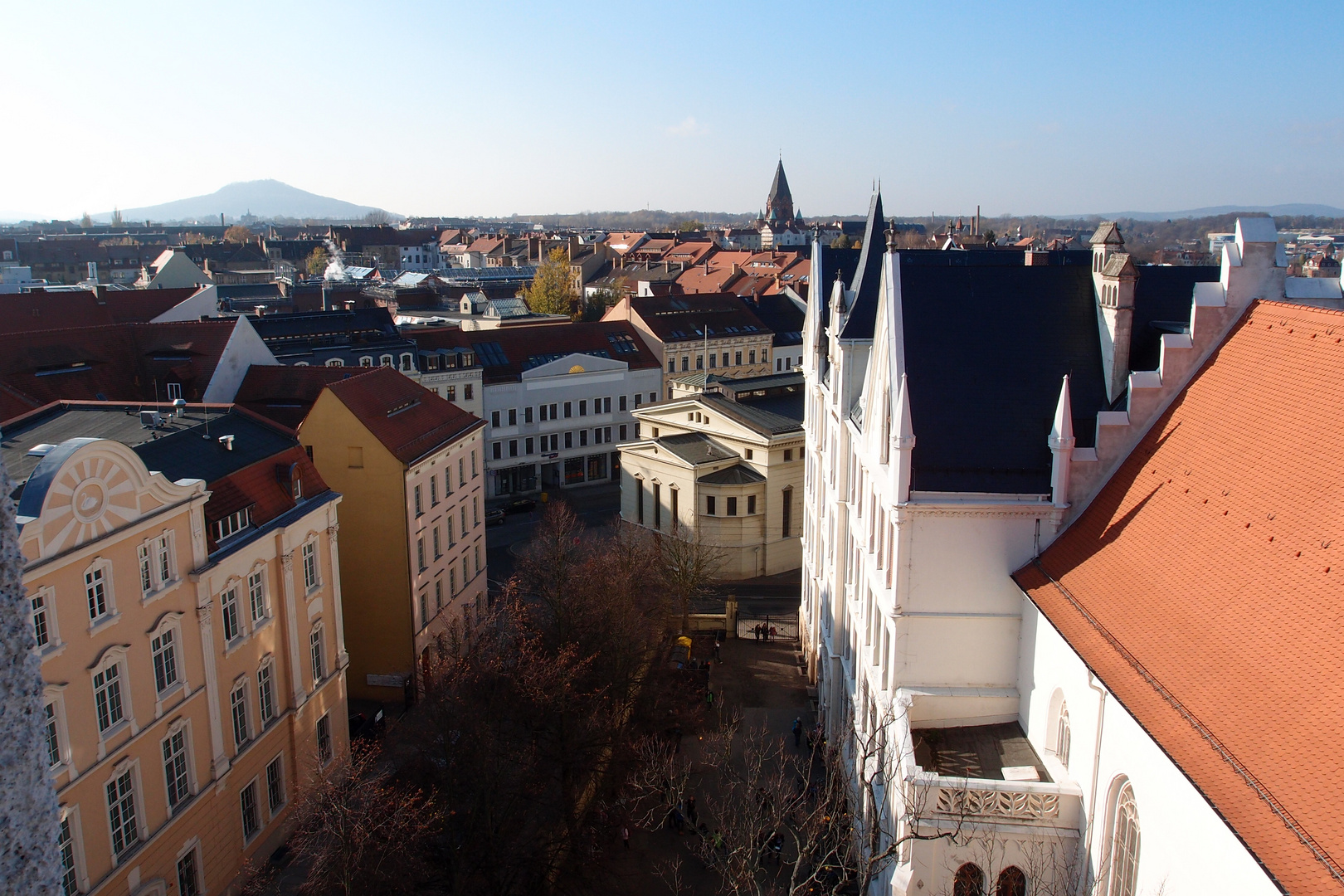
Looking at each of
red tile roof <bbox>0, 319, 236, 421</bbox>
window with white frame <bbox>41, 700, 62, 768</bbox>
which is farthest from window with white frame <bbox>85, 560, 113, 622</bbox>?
red tile roof <bbox>0, 319, 236, 421</bbox>

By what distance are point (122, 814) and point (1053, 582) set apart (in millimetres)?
23127

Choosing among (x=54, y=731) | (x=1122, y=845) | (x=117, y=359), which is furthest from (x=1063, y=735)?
(x=117, y=359)

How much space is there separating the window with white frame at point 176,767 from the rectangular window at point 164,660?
4.06ft

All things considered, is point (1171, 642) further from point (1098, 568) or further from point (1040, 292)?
point (1040, 292)

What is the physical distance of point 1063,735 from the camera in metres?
22.5

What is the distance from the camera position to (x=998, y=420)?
25344 millimetres

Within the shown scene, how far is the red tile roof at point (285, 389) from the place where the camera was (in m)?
47.6

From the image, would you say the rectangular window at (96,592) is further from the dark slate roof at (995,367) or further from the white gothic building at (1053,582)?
the dark slate roof at (995,367)

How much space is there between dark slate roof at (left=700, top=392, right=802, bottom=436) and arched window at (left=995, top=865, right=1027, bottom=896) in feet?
128

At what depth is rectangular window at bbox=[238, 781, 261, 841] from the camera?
1221 inches

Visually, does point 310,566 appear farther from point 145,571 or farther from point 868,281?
point 868,281

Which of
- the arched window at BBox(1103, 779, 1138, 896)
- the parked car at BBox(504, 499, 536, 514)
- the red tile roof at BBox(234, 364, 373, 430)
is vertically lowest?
the parked car at BBox(504, 499, 536, 514)

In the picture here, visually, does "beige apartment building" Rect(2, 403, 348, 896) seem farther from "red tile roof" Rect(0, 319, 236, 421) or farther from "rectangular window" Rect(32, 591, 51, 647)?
"red tile roof" Rect(0, 319, 236, 421)

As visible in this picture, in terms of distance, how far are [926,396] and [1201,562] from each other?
8.49 metres
